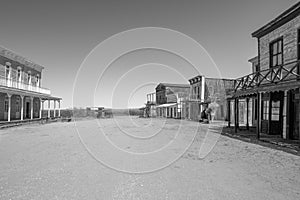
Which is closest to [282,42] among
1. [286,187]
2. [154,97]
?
[286,187]

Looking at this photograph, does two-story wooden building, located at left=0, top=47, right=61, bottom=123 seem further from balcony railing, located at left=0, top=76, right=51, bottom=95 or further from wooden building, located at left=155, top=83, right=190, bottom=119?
wooden building, located at left=155, top=83, right=190, bottom=119

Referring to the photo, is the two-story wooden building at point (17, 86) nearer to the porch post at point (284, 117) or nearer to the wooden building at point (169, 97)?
the wooden building at point (169, 97)

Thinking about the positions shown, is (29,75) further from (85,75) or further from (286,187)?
(286,187)

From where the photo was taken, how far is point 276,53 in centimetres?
1246

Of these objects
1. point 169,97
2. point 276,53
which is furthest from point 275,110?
point 169,97

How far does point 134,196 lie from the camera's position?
3.88 metres

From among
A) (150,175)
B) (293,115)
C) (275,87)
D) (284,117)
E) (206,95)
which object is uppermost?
(206,95)

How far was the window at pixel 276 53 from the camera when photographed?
471 inches

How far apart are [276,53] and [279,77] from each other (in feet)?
5.98

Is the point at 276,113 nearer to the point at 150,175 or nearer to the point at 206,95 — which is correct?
the point at 150,175

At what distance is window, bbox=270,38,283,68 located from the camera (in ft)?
39.2

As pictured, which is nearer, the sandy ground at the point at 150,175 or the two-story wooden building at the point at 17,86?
the sandy ground at the point at 150,175

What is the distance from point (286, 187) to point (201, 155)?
340 centimetres

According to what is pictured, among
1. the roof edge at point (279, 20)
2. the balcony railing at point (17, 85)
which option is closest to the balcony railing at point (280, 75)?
A: the roof edge at point (279, 20)
